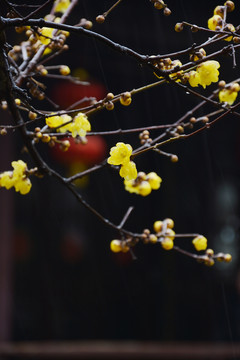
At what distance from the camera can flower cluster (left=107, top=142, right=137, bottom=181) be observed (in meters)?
1.41

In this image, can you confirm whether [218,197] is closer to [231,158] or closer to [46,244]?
[231,158]

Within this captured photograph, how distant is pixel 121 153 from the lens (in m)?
1.42

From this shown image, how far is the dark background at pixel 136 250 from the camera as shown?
5.43 m

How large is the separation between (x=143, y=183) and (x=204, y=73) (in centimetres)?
46

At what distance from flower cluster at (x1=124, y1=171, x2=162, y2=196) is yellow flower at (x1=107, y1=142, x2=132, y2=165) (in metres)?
0.30

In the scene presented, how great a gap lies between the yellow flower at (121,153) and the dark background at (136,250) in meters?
3.91

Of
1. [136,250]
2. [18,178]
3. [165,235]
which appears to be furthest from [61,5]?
[136,250]

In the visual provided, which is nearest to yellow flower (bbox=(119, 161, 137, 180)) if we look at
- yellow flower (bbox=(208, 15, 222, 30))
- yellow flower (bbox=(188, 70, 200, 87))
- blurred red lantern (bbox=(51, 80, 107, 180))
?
yellow flower (bbox=(188, 70, 200, 87))

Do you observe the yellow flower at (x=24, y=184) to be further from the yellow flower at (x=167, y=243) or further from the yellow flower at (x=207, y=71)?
the yellow flower at (x=207, y=71)

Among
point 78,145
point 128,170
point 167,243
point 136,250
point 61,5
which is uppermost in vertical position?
point 78,145

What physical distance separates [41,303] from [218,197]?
7.16 feet

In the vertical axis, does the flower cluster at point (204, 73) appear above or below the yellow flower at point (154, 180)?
above

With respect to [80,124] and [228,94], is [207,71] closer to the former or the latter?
[228,94]

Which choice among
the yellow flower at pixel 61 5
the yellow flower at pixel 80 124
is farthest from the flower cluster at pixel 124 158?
the yellow flower at pixel 61 5
